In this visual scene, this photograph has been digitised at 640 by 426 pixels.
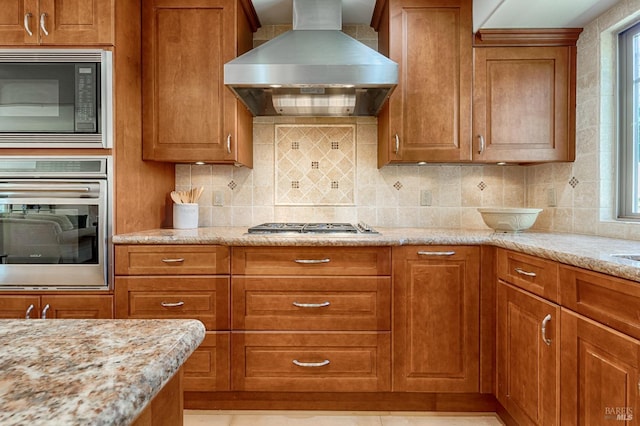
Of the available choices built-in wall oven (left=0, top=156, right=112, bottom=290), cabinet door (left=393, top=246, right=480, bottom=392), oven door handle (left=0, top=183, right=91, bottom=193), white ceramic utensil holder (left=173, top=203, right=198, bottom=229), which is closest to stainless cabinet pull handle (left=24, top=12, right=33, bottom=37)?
built-in wall oven (left=0, top=156, right=112, bottom=290)

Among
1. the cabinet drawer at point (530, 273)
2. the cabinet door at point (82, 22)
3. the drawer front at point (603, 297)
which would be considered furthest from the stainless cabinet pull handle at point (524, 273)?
the cabinet door at point (82, 22)

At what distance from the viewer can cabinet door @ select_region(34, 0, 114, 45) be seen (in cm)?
186

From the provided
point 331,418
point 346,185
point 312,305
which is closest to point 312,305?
point 312,305

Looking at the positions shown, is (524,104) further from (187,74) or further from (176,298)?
(176,298)

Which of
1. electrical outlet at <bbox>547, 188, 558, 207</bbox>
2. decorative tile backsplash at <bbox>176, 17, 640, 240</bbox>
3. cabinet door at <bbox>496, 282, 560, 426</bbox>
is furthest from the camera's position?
decorative tile backsplash at <bbox>176, 17, 640, 240</bbox>

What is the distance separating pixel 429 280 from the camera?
1867 mm

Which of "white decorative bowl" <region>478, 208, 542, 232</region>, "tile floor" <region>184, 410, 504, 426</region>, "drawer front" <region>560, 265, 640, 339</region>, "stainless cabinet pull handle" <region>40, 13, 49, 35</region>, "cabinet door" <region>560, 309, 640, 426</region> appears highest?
"stainless cabinet pull handle" <region>40, 13, 49, 35</region>

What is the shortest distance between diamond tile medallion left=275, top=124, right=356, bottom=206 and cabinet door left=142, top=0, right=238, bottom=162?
49cm

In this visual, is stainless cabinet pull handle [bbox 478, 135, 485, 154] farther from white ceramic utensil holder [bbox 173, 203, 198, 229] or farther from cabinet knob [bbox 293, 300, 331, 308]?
white ceramic utensil holder [bbox 173, 203, 198, 229]

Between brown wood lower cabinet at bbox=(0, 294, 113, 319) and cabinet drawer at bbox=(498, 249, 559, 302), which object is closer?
cabinet drawer at bbox=(498, 249, 559, 302)

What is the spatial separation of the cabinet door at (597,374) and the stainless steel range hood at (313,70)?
55.2 inches

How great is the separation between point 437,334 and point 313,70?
153cm

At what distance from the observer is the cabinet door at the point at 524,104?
2105mm

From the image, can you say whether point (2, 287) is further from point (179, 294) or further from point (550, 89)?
point (550, 89)
